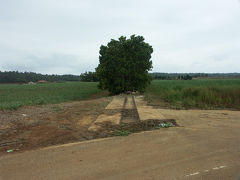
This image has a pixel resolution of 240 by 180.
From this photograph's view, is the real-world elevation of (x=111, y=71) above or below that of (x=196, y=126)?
above

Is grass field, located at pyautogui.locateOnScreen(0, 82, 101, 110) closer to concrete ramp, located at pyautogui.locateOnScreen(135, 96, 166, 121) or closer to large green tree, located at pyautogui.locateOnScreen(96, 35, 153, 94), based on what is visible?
large green tree, located at pyautogui.locateOnScreen(96, 35, 153, 94)

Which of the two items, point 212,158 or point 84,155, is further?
point 84,155

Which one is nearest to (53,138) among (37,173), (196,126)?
(37,173)

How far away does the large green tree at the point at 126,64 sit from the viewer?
709 inches

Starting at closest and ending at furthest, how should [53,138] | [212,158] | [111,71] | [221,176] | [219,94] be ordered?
[221,176] < [212,158] < [53,138] < [219,94] < [111,71]

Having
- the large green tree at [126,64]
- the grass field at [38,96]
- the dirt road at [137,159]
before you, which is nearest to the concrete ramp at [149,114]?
the dirt road at [137,159]

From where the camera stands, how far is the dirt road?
8.76 ft

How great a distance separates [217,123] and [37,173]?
5.83 m

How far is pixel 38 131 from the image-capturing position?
205 inches

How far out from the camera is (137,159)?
125 inches

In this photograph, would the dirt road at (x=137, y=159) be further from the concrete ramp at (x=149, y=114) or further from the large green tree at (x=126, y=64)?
the large green tree at (x=126, y=64)

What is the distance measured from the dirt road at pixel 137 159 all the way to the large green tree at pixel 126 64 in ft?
45.8

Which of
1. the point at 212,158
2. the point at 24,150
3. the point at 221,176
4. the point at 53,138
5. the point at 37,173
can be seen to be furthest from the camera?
the point at 53,138

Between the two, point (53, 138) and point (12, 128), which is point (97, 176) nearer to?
point (53, 138)
